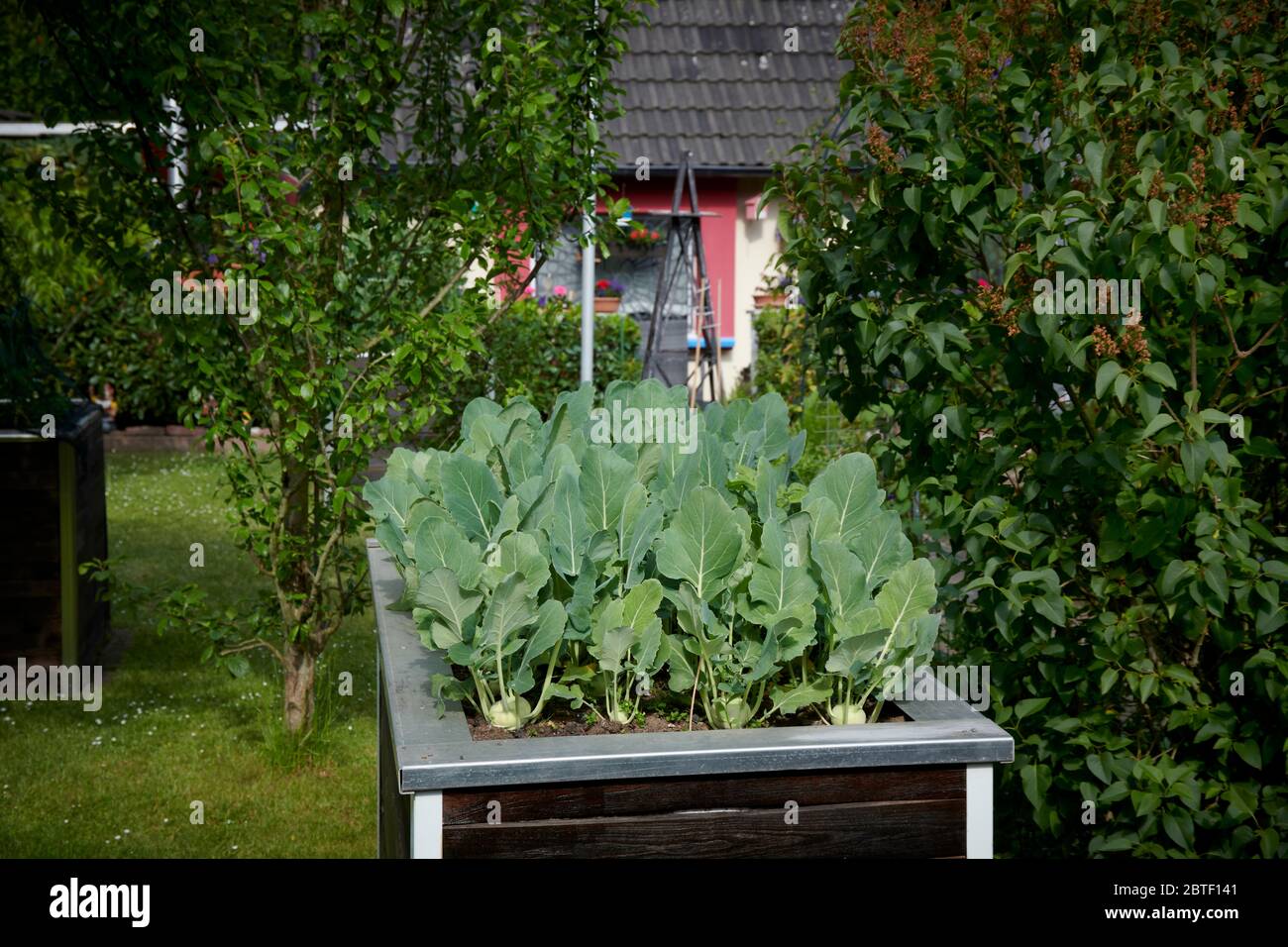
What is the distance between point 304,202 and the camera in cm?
506

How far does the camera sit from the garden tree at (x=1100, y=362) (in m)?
3.01

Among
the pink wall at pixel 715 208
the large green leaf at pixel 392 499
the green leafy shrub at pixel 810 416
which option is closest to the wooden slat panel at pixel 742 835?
the large green leaf at pixel 392 499

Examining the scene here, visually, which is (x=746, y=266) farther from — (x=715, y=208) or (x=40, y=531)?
(x=40, y=531)

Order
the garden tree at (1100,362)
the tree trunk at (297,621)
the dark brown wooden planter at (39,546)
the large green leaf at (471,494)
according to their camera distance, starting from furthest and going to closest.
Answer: the dark brown wooden planter at (39,546) < the tree trunk at (297,621) < the garden tree at (1100,362) < the large green leaf at (471,494)

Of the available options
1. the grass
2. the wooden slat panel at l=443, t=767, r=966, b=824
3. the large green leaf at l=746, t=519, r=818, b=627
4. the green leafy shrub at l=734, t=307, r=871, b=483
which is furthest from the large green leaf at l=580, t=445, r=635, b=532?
the green leafy shrub at l=734, t=307, r=871, b=483

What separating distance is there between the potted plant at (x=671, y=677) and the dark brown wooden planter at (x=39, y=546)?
12.3 feet

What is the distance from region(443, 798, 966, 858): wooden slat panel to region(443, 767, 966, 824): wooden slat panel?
0.04 feet

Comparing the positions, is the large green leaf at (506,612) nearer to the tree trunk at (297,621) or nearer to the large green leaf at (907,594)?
the large green leaf at (907,594)

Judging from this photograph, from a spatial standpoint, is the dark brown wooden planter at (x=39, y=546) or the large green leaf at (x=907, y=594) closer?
the large green leaf at (x=907, y=594)

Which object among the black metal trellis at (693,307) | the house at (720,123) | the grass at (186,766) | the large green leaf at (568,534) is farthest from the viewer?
the house at (720,123)

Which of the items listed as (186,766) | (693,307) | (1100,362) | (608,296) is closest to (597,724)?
(1100,362)

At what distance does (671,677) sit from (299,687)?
10.8 feet

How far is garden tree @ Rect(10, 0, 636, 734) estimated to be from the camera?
457 cm

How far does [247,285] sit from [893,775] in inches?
123
